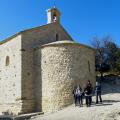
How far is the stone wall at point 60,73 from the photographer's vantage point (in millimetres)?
21219

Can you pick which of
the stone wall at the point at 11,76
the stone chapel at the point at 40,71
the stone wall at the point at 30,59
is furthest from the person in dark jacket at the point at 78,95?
the stone wall at the point at 11,76

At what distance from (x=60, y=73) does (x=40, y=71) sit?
2.01 meters

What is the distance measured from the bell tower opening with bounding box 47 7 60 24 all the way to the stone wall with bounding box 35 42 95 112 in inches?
197

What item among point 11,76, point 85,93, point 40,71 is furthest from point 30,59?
point 85,93

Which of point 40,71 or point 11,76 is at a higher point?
point 40,71

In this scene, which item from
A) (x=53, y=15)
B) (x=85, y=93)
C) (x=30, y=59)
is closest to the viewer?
(x=85, y=93)

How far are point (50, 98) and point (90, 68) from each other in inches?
165

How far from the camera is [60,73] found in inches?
848

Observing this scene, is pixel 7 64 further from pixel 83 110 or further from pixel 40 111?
pixel 83 110

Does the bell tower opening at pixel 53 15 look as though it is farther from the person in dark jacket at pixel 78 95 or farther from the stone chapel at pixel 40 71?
the person in dark jacket at pixel 78 95

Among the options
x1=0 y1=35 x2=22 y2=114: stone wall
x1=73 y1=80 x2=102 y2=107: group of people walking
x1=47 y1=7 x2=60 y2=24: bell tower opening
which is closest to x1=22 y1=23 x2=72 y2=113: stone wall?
x1=0 y1=35 x2=22 y2=114: stone wall

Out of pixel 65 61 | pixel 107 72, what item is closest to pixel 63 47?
pixel 65 61

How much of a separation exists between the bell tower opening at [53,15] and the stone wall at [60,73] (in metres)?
5.01

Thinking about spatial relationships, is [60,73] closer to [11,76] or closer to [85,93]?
[85,93]
